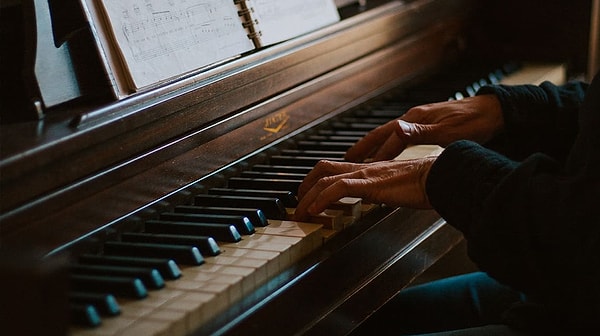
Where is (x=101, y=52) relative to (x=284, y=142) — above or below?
above

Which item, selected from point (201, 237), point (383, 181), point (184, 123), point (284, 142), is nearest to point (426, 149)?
point (284, 142)

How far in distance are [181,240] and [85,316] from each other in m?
0.29

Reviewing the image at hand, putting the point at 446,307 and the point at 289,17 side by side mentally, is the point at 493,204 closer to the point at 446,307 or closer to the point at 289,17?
the point at 446,307

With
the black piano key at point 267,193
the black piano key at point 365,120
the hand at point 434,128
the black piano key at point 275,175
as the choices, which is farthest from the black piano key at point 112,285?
the black piano key at point 365,120

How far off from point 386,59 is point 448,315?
A: 2.69 ft

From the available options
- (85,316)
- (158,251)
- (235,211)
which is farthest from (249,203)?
Result: (85,316)

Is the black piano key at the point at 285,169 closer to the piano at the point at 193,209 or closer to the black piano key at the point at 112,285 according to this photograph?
the piano at the point at 193,209

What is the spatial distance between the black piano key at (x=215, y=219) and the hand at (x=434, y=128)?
460 millimetres

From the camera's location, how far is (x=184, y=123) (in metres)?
1.56

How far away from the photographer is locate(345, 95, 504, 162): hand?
178 cm

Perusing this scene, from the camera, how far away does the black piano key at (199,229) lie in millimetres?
1386

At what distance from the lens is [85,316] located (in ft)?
3.57

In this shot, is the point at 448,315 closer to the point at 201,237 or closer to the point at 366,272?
the point at 366,272

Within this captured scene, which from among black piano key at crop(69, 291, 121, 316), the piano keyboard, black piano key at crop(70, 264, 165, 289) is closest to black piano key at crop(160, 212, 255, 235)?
the piano keyboard
